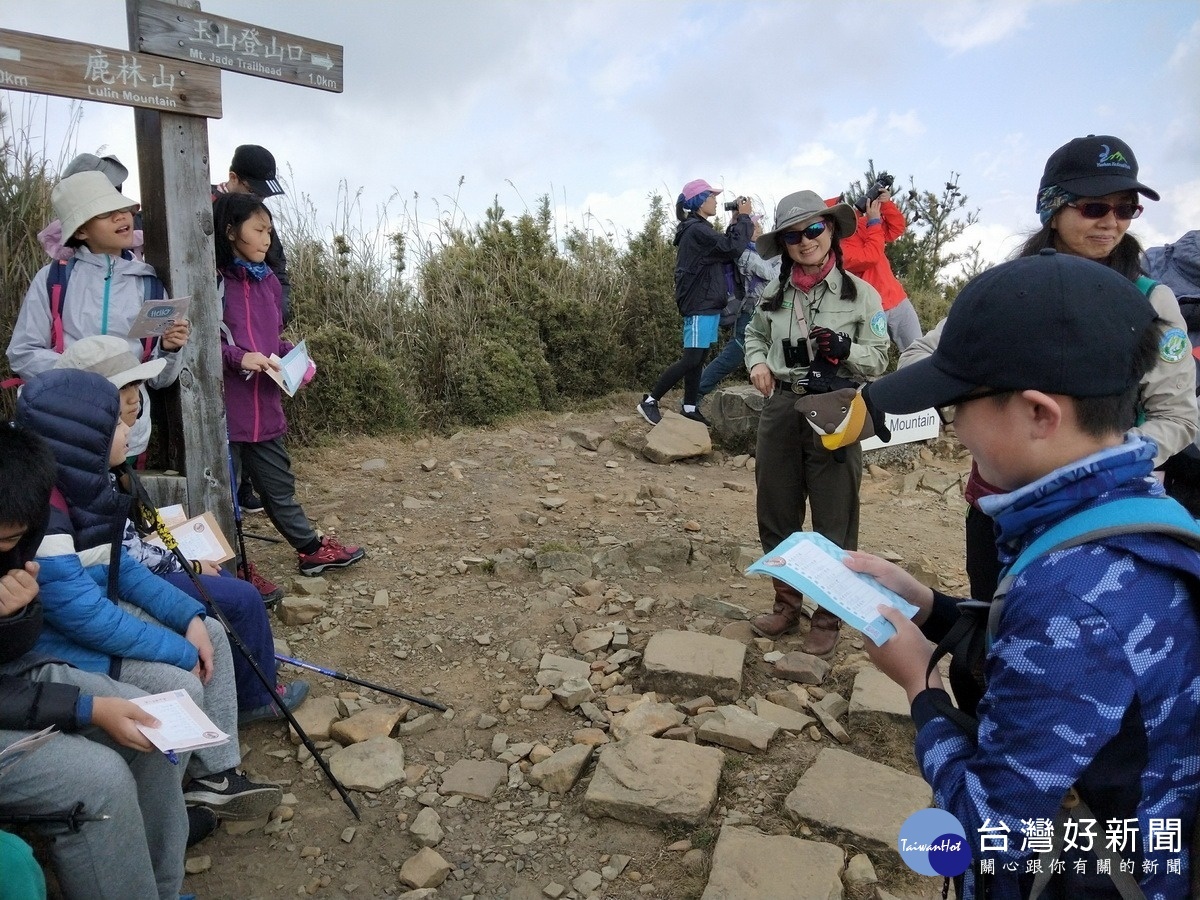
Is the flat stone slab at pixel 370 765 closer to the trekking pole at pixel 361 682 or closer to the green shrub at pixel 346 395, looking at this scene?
the trekking pole at pixel 361 682

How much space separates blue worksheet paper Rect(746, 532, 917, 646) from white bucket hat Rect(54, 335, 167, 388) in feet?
7.78

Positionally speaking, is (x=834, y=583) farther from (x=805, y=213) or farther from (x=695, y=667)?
(x=805, y=213)

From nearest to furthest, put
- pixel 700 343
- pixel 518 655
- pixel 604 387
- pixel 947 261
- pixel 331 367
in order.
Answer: pixel 518 655
pixel 331 367
pixel 700 343
pixel 604 387
pixel 947 261

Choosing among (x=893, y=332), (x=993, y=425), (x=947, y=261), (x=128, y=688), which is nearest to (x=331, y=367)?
(x=893, y=332)

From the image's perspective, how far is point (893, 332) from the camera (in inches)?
257

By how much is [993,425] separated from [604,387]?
25.4 feet

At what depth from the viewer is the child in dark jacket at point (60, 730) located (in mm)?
2064

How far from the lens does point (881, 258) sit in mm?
6246

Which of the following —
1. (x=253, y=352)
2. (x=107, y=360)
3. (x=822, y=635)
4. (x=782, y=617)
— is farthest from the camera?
(x=253, y=352)

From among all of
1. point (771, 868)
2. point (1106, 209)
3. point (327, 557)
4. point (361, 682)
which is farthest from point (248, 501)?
point (1106, 209)

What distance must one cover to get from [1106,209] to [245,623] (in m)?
3.16

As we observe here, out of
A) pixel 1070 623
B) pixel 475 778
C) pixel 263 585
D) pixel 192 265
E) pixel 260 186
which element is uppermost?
pixel 260 186

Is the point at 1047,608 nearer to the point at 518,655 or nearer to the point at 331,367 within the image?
the point at 518,655

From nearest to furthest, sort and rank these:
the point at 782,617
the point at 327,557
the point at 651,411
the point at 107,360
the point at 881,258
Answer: the point at 107,360, the point at 782,617, the point at 327,557, the point at 881,258, the point at 651,411
